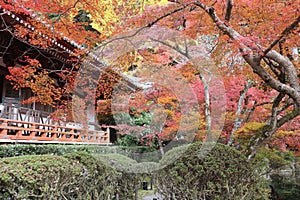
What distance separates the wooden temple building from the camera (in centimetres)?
609

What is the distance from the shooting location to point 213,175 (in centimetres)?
389

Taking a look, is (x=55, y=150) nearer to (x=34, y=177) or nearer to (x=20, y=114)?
(x=20, y=114)

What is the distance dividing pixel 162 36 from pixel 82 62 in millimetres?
2552

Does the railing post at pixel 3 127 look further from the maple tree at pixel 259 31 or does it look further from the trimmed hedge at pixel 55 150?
the maple tree at pixel 259 31

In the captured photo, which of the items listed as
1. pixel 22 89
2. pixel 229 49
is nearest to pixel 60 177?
pixel 229 49

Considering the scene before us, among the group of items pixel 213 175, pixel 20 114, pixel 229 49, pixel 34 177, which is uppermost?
pixel 229 49

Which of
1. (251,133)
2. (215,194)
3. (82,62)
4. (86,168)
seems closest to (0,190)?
(86,168)

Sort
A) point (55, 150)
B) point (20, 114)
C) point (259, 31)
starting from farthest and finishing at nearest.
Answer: point (55, 150) → point (20, 114) → point (259, 31)

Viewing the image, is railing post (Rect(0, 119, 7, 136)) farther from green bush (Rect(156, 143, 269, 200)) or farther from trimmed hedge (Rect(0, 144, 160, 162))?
green bush (Rect(156, 143, 269, 200))

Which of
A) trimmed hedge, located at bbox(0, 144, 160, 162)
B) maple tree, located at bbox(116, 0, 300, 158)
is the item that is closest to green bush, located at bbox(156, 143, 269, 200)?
maple tree, located at bbox(116, 0, 300, 158)

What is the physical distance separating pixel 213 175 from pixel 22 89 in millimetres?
7130

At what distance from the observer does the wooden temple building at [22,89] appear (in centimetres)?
609

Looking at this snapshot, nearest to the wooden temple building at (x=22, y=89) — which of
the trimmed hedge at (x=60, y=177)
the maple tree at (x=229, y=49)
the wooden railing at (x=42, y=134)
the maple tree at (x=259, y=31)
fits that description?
the wooden railing at (x=42, y=134)

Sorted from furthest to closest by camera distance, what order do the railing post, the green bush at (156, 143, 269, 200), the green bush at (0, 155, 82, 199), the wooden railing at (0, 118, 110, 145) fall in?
the wooden railing at (0, 118, 110, 145)
the railing post
the green bush at (156, 143, 269, 200)
the green bush at (0, 155, 82, 199)
